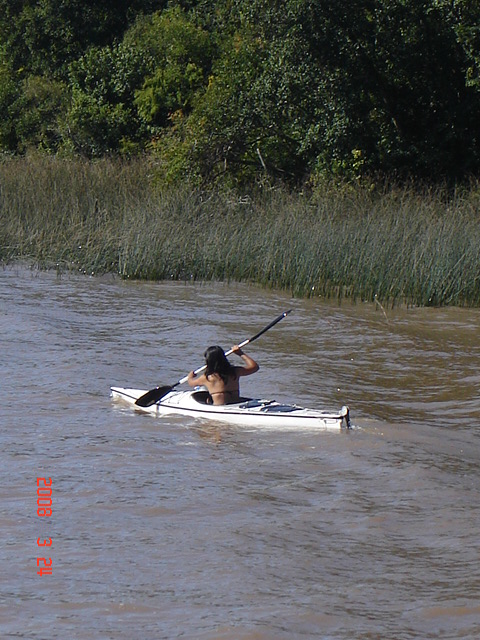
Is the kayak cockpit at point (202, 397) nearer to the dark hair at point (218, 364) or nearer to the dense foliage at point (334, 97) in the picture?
the dark hair at point (218, 364)

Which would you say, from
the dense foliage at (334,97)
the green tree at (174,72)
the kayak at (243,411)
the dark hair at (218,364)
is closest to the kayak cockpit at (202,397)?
the kayak at (243,411)

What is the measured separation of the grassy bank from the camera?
44.9 ft

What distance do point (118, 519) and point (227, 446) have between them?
179 cm

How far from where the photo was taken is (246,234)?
51.4ft

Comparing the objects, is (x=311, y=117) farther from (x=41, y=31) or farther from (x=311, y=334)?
(x=41, y=31)

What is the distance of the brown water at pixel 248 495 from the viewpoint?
4.80 meters

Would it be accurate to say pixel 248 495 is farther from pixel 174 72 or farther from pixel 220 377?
pixel 174 72

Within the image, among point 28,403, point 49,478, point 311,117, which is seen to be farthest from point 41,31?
point 49,478

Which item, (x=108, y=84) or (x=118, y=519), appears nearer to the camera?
(x=118, y=519)

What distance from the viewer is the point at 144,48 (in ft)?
84.5

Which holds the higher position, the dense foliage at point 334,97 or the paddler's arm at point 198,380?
the dense foliage at point 334,97

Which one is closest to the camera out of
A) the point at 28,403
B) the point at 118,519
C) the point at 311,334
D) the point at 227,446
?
the point at 118,519
